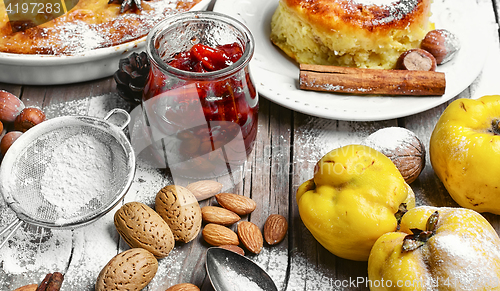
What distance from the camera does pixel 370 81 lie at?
148cm

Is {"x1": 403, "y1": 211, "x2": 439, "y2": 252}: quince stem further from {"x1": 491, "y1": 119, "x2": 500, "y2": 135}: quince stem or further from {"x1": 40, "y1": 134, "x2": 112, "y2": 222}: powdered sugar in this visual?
{"x1": 40, "y1": 134, "x2": 112, "y2": 222}: powdered sugar

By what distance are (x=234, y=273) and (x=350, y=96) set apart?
698mm

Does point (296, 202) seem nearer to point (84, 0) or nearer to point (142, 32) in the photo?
point (142, 32)

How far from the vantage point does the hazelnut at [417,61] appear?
1524 millimetres

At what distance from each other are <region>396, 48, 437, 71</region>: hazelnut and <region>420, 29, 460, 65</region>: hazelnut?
1.3 inches

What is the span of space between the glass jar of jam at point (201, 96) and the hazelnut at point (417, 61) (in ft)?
1.89

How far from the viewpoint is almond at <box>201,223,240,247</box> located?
116 cm

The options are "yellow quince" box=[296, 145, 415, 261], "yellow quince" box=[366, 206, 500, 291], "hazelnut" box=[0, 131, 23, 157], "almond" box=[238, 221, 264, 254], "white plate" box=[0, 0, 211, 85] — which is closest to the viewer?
"yellow quince" box=[366, 206, 500, 291]

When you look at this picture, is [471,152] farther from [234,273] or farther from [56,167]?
[56,167]

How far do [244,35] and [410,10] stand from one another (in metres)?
0.61

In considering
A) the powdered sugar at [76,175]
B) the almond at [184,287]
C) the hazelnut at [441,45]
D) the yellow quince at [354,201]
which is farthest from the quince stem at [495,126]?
the powdered sugar at [76,175]

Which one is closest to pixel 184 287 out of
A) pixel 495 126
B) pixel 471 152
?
pixel 471 152

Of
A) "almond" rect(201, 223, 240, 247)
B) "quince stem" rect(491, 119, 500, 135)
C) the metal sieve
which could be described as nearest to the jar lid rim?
the metal sieve

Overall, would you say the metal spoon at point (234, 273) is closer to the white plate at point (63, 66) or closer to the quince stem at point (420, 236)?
the quince stem at point (420, 236)
